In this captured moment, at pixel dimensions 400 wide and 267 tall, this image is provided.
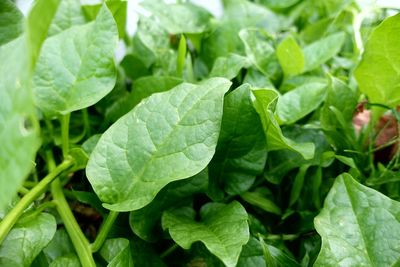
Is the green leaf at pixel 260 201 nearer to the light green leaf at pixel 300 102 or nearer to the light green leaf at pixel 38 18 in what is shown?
the light green leaf at pixel 300 102

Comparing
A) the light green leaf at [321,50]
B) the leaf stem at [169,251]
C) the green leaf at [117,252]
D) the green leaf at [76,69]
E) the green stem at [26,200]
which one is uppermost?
the green leaf at [76,69]

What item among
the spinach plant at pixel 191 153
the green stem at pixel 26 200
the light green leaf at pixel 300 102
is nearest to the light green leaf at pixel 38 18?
the spinach plant at pixel 191 153

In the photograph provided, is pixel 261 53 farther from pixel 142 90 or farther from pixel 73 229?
pixel 73 229

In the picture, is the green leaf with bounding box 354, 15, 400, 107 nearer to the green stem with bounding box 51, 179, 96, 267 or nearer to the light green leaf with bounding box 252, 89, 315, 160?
the light green leaf with bounding box 252, 89, 315, 160

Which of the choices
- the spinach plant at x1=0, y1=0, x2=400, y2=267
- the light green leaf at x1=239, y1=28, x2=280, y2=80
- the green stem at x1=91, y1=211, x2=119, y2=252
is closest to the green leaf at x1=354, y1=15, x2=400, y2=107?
the spinach plant at x1=0, y1=0, x2=400, y2=267

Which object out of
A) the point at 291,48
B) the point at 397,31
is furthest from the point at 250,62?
the point at 397,31

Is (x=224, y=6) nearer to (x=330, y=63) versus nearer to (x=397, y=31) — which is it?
(x=330, y=63)
